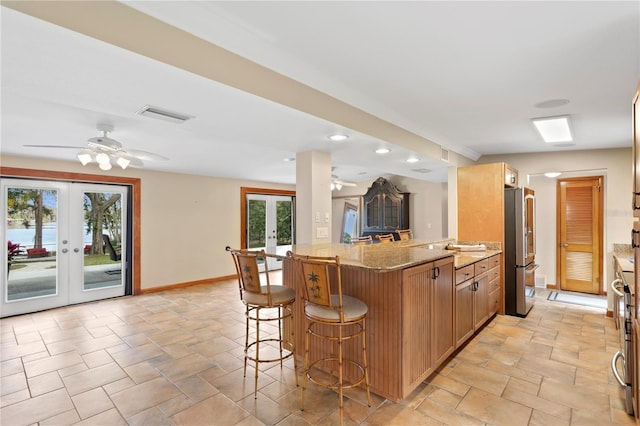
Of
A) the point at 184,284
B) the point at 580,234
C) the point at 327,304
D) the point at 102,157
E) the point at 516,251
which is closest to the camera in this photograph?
the point at 327,304

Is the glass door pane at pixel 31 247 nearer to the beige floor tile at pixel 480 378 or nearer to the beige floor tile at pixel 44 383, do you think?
the beige floor tile at pixel 44 383

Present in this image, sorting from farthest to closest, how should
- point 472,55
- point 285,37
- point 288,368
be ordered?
point 288,368 → point 472,55 → point 285,37

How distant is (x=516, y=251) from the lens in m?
4.33

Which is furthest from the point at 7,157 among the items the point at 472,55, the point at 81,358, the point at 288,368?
the point at 472,55

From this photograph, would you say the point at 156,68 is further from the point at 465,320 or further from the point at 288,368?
the point at 465,320

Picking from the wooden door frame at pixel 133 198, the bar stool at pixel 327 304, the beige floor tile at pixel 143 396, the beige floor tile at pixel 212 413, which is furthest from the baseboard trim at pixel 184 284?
the bar stool at pixel 327 304

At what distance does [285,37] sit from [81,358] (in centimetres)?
348

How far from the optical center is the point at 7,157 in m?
4.52

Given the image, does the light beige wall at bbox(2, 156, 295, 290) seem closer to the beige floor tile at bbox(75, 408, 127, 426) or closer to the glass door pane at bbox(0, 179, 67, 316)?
the glass door pane at bbox(0, 179, 67, 316)

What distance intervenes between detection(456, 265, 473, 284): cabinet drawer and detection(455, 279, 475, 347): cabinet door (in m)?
0.04

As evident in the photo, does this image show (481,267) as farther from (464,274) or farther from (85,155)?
(85,155)

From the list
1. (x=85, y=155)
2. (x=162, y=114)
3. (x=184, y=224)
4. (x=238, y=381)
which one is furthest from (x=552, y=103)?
(x=184, y=224)

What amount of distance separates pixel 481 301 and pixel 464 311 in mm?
610

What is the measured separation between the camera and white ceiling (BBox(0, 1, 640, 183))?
162 centimetres
